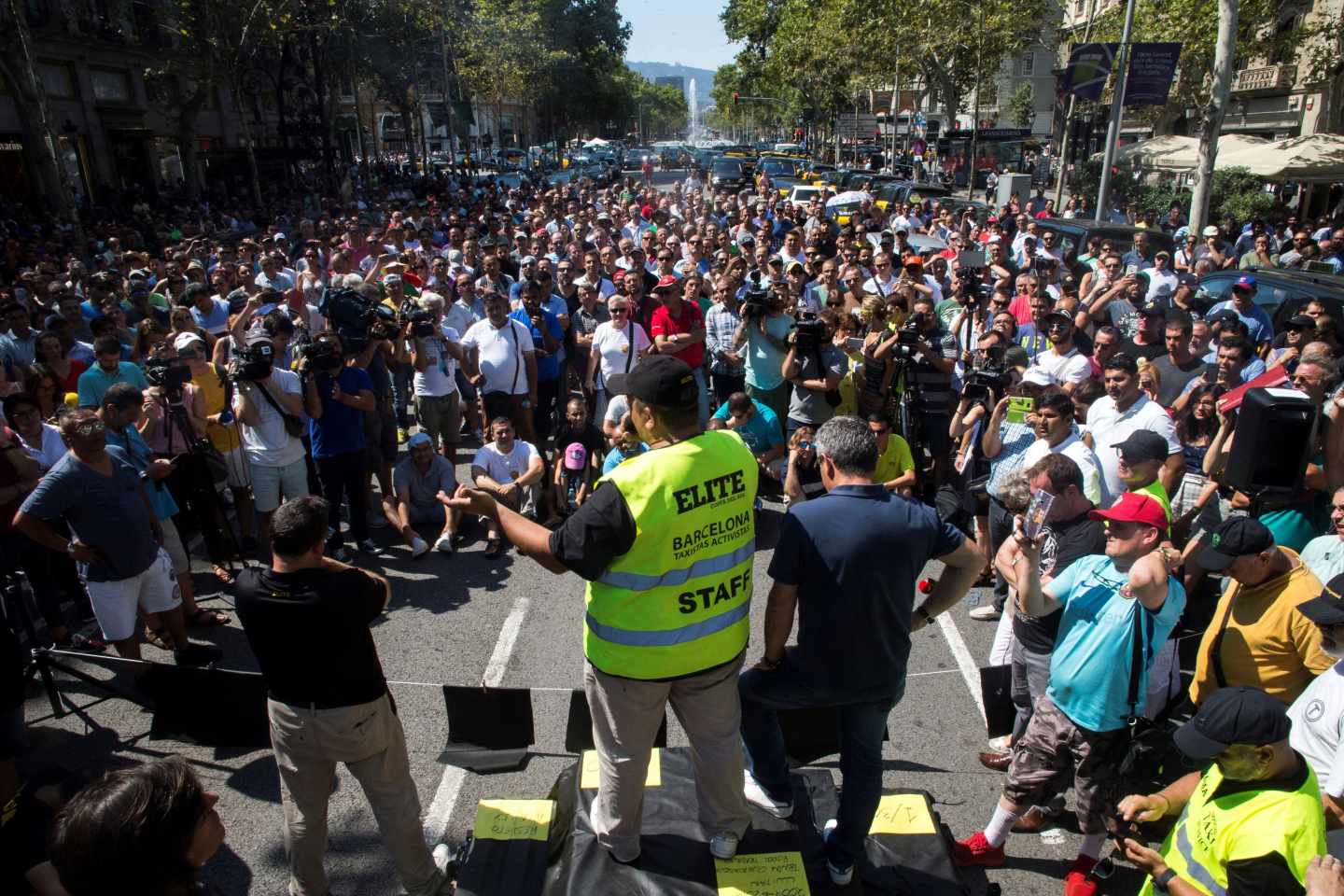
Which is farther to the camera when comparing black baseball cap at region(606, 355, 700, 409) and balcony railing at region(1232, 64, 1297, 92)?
balcony railing at region(1232, 64, 1297, 92)

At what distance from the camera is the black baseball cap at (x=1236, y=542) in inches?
136

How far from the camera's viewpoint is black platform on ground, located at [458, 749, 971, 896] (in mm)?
2984

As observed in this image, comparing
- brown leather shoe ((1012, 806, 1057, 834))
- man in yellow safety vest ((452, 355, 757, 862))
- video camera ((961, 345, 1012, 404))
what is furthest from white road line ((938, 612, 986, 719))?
man in yellow safety vest ((452, 355, 757, 862))

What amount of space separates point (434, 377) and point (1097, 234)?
1102cm

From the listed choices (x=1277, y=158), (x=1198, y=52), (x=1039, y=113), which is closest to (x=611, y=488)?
(x=1277, y=158)

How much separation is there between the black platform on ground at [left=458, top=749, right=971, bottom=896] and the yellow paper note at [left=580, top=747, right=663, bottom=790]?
0.02 meters

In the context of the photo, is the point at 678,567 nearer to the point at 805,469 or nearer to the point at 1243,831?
the point at 1243,831

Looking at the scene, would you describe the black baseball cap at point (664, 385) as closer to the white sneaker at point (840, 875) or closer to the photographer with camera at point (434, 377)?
the white sneaker at point (840, 875)

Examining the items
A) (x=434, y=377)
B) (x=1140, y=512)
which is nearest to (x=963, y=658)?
(x=1140, y=512)

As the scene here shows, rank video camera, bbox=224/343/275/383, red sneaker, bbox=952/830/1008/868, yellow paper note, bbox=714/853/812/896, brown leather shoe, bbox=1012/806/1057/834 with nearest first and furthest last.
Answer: yellow paper note, bbox=714/853/812/896
red sneaker, bbox=952/830/1008/868
brown leather shoe, bbox=1012/806/1057/834
video camera, bbox=224/343/275/383

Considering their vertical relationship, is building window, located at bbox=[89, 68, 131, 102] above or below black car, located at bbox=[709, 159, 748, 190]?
above

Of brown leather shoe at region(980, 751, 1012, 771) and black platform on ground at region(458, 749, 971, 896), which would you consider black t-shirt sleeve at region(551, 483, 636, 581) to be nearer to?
black platform on ground at region(458, 749, 971, 896)

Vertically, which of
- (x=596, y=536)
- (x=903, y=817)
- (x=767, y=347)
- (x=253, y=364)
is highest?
(x=596, y=536)

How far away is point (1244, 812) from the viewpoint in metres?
2.41
